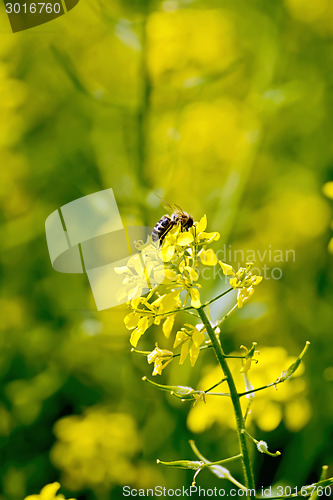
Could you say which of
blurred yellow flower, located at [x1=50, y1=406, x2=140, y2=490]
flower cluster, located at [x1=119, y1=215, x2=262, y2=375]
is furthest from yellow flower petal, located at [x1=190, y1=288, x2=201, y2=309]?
blurred yellow flower, located at [x1=50, y1=406, x2=140, y2=490]

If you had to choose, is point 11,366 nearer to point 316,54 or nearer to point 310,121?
point 310,121

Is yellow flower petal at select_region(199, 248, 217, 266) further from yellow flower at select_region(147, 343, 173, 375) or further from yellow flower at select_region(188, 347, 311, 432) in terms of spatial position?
yellow flower at select_region(188, 347, 311, 432)

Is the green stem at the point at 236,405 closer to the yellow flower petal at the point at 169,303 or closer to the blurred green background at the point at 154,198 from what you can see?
the yellow flower petal at the point at 169,303

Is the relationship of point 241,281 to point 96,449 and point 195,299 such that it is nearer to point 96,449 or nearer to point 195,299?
point 195,299

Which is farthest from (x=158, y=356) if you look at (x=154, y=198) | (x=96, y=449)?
(x=96, y=449)

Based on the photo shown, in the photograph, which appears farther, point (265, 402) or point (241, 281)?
point (265, 402)

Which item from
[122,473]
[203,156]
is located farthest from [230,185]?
[122,473]

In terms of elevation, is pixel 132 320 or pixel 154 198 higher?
pixel 132 320

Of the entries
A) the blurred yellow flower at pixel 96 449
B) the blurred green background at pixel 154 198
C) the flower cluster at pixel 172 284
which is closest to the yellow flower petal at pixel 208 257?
the flower cluster at pixel 172 284

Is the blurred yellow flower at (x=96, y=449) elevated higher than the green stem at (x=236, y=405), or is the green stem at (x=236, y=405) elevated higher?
the green stem at (x=236, y=405)
